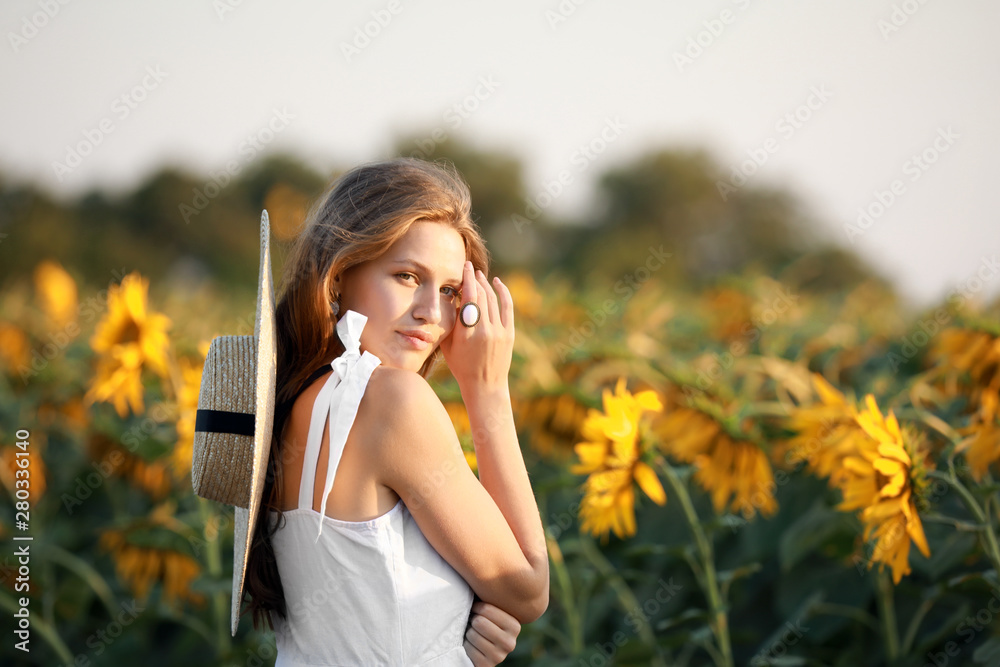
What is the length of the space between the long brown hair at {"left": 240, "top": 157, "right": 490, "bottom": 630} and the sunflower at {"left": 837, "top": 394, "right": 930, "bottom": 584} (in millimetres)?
770

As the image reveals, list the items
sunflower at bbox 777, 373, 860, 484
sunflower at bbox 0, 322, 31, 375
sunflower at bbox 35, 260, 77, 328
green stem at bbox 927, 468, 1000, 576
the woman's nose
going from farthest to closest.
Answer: sunflower at bbox 35, 260, 77, 328, sunflower at bbox 0, 322, 31, 375, sunflower at bbox 777, 373, 860, 484, green stem at bbox 927, 468, 1000, 576, the woman's nose

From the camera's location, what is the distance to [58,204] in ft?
109

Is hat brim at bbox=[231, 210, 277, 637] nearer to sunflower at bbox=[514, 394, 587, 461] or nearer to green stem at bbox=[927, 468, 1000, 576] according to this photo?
green stem at bbox=[927, 468, 1000, 576]

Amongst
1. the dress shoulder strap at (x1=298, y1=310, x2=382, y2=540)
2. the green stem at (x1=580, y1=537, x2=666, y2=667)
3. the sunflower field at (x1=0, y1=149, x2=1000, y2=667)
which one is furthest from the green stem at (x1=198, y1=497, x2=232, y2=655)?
the dress shoulder strap at (x1=298, y1=310, x2=382, y2=540)

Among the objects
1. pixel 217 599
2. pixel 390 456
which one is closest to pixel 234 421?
pixel 390 456

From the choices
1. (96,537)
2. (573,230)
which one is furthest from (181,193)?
(96,537)

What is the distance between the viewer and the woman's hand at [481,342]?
4.50 feet

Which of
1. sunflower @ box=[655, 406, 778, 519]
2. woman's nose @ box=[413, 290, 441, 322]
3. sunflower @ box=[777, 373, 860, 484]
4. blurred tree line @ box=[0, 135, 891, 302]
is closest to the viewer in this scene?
woman's nose @ box=[413, 290, 441, 322]

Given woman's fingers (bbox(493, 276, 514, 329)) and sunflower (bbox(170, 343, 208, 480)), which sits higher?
woman's fingers (bbox(493, 276, 514, 329))

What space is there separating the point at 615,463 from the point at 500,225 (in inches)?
1541

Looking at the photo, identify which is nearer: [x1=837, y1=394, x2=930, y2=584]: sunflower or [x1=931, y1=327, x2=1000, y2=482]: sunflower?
[x1=837, y1=394, x2=930, y2=584]: sunflower

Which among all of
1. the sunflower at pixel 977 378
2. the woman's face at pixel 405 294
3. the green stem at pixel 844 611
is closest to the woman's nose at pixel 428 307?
the woman's face at pixel 405 294

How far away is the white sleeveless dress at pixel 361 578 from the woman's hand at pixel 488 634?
2 centimetres

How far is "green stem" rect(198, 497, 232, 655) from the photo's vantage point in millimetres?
2523
